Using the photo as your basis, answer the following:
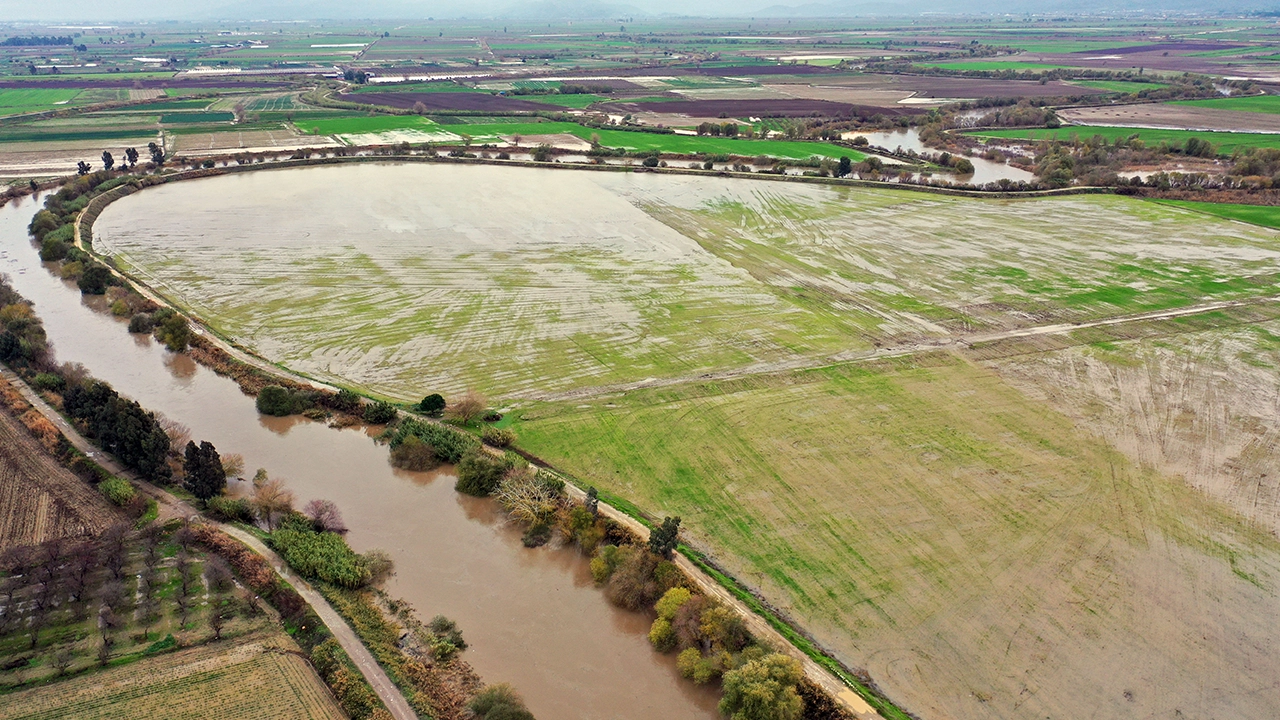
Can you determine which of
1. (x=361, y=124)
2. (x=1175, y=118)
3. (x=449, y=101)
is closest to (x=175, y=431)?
(x=361, y=124)

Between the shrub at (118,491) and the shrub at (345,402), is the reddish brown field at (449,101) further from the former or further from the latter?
the shrub at (118,491)

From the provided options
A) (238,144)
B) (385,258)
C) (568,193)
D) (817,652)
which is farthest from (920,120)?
(817,652)

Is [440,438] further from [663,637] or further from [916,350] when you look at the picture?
[916,350]

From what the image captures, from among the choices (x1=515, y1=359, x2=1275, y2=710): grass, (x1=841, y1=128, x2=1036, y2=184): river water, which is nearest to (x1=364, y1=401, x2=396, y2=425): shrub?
(x1=515, y1=359, x2=1275, y2=710): grass

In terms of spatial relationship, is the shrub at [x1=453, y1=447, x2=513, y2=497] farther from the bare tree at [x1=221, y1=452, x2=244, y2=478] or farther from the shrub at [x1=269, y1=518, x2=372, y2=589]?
the bare tree at [x1=221, y1=452, x2=244, y2=478]

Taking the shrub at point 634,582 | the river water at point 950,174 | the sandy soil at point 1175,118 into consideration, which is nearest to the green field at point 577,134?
the river water at point 950,174
